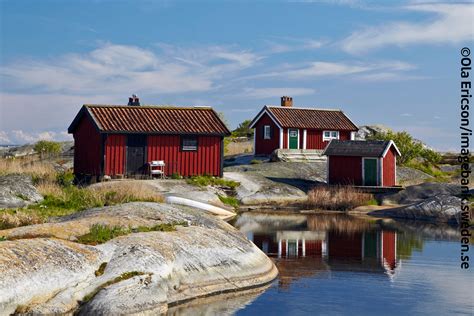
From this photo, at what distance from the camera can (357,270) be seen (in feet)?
63.8

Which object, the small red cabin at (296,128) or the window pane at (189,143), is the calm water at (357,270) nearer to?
the window pane at (189,143)

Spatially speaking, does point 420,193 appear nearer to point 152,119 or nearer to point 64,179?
point 152,119

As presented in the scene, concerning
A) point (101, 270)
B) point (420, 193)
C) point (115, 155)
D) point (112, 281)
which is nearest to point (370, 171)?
point (420, 193)

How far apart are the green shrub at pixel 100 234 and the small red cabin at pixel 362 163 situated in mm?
26548

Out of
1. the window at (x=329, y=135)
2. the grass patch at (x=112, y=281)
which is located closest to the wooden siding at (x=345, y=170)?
the window at (x=329, y=135)

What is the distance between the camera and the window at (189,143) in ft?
125

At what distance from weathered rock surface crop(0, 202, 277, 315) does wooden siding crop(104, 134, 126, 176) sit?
18.3 meters

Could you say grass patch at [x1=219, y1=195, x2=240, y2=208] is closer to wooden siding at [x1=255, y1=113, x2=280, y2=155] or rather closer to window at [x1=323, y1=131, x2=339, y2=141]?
wooden siding at [x1=255, y1=113, x2=280, y2=155]

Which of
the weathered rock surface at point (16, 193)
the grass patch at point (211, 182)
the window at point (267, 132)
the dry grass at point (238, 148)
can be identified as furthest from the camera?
the dry grass at point (238, 148)

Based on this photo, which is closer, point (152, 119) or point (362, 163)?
→ point (152, 119)

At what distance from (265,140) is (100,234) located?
123 feet

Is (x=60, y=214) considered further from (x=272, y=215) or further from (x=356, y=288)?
(x=272, y=215)

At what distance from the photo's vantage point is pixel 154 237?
1529 centimetres

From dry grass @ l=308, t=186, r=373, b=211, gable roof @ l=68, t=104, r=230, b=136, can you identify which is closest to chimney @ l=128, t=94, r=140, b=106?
gable roof @ l=68, t=104, r=230, b=136
